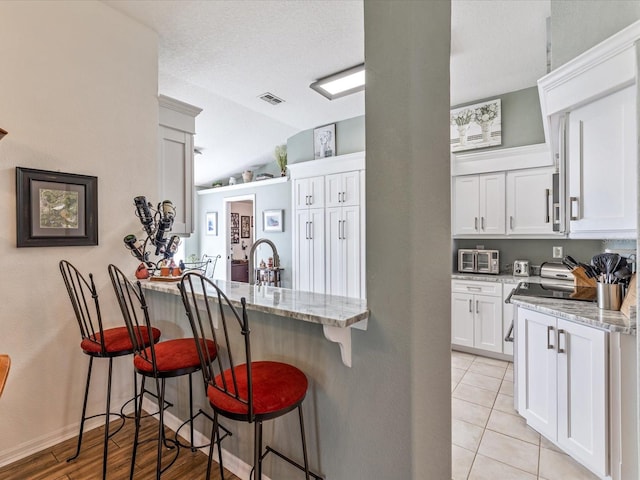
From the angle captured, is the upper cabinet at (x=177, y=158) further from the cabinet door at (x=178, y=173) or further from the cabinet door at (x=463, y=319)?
the cabinet door at (x=463, y=319)

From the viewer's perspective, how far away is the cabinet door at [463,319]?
3.74 meters

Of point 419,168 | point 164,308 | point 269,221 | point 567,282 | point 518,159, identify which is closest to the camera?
point 419,168

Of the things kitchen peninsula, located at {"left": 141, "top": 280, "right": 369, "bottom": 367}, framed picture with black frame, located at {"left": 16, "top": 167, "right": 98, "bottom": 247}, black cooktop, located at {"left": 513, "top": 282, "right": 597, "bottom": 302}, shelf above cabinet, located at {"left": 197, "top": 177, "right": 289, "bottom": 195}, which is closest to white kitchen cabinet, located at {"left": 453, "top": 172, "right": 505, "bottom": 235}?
black cooktop, located at {"left": 513, "top": 282, "right": 597, "bottom": 302}

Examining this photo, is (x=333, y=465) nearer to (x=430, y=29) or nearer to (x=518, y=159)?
(x=430, y=29)

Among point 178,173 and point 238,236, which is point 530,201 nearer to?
point 178,173

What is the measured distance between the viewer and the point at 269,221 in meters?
5.93

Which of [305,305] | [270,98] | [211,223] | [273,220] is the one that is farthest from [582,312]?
[211,223]

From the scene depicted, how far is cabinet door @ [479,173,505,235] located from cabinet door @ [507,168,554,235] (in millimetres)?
71

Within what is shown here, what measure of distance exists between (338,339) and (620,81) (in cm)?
207

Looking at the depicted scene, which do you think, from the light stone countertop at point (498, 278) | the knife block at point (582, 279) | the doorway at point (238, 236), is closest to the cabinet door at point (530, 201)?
the light stone countertop at point (498, 278)

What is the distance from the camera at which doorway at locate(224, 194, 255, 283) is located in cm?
706

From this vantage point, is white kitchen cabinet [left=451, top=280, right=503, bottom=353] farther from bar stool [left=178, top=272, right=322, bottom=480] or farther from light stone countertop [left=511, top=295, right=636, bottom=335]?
bar stool [left=178, top=272, right=322, bottom=480]

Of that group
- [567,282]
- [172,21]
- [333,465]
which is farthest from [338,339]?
[567,282]

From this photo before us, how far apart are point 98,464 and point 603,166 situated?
11.6 feet
